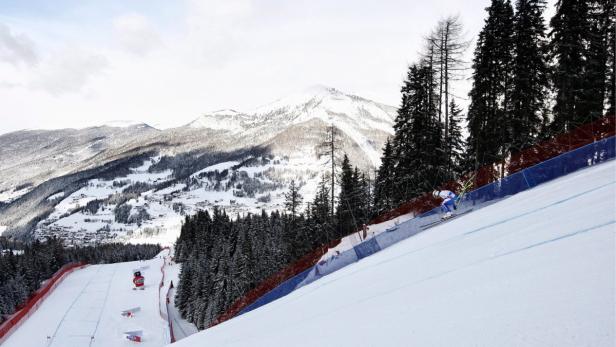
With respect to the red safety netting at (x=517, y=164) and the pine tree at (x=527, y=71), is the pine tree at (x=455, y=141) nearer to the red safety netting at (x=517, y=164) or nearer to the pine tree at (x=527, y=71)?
the pine tree at (x=527, y=71)

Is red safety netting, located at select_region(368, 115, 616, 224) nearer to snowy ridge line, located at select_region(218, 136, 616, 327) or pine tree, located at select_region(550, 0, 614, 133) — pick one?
snowy ridge line, located at select_region(218, 136, 616, 327)

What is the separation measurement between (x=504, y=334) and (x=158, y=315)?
5219 cm

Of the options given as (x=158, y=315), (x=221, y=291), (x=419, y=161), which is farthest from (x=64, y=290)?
(x=419, y=161)

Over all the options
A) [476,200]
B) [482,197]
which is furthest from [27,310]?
[482,197]

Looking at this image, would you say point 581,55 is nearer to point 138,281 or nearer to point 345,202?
point 345,202

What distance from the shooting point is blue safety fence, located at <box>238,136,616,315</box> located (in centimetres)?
1488

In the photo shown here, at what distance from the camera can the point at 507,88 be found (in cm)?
2544

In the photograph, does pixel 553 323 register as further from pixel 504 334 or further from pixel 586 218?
pixel 586 218

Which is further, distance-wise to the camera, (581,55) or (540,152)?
(581,55)

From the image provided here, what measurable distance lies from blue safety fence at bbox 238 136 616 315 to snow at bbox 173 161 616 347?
190 inches

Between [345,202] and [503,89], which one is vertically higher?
[503,89]

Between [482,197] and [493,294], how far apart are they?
527 inches

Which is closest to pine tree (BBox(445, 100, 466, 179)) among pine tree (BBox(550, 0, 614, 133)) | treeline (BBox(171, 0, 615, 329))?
treeline (BBox(171, 0, 615, 329))

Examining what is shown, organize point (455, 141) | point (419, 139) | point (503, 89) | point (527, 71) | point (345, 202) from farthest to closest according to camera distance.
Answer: point (345, 202), point (455, 141), point (419, 139), point (503, 89), point (527, 71)
